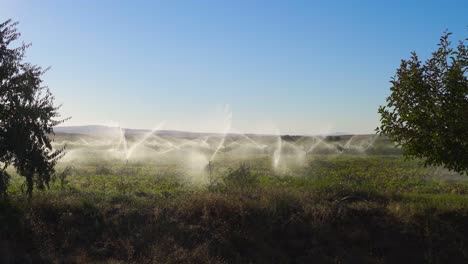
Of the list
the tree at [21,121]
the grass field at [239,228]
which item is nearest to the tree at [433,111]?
the grass field at [239,228]

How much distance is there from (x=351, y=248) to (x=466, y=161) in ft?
14.8

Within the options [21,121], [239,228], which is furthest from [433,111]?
[21,121]

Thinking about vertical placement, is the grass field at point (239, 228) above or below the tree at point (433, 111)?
below

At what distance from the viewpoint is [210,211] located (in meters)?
12.1

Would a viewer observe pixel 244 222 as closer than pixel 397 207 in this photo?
Yes

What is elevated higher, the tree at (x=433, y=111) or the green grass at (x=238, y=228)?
the tree at (x=433, y=111)

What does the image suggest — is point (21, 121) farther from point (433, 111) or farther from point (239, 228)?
point (433, 111)

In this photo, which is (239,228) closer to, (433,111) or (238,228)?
(238,228)

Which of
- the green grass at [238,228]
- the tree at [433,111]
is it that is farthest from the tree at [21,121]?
the tree at [433,111]

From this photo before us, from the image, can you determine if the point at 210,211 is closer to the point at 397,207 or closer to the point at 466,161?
the point at 397,207

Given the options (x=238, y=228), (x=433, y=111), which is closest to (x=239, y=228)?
(x=238, y=228)

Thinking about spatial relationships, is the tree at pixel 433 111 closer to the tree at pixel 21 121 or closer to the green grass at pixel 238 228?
the green grass at pixel 238 228

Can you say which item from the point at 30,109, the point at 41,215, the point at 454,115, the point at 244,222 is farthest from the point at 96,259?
the point at 454,115

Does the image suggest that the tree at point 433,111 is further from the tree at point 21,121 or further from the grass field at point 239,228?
the tree at point 21,121
